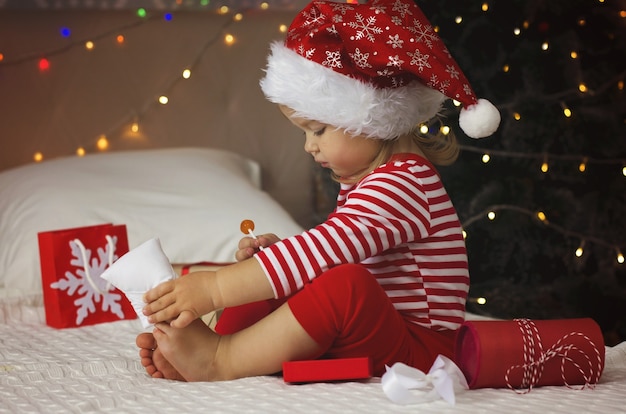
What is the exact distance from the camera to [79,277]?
1691 mm

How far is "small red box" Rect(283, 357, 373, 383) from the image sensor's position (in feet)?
3.78

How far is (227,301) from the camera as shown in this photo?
1172 millimetres

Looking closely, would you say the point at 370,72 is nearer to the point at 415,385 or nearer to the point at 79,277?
the point at 415,385

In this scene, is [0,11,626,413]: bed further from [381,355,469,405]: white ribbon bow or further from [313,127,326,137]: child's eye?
[313,127,326,137]: child's eye

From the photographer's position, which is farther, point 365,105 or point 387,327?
point 365,105

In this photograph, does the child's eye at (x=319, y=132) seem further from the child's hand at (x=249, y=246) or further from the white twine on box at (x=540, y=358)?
the white twine on box at (x=540, y=358)

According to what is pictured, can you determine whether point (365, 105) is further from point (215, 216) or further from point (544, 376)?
point (215, 216)

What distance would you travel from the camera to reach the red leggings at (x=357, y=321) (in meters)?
1.16

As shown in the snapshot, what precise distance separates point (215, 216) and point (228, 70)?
733 mm

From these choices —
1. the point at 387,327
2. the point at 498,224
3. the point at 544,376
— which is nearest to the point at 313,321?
the point at 387,327

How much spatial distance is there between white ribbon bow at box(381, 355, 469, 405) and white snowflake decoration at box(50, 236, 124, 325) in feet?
2.69

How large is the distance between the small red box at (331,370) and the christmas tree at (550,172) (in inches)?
46.3

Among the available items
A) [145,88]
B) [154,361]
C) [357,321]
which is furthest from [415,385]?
[145,88]

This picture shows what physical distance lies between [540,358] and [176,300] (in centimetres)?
50
